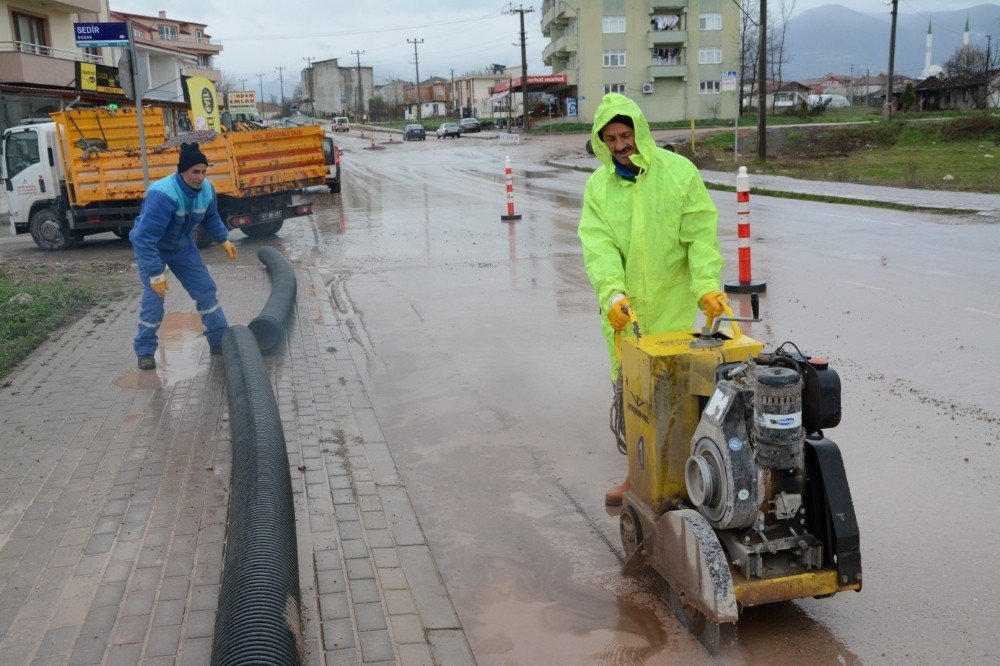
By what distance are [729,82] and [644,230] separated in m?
27.1

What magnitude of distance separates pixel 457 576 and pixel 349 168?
117 ft

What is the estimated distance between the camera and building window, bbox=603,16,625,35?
72.2m

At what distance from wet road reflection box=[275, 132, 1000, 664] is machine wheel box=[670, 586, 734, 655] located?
2.1 inches

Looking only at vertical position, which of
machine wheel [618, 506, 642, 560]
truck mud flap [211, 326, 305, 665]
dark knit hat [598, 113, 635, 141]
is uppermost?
dark knit hat [598, 113, 635, 141]

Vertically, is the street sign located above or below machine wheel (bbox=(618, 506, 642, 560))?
above

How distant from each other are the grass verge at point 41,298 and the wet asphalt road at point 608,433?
289 centimetres

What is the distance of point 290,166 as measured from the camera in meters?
17.6

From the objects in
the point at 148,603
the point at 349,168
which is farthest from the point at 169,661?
the point at 349,168

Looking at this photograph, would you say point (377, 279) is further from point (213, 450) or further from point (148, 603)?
point (148, 603)

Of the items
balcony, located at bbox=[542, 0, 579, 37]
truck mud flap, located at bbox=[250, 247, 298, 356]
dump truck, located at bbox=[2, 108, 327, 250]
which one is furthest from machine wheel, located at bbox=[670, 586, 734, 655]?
balcony, located at bbox=[542, 0, 579, 37]

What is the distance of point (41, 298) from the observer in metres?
10.8

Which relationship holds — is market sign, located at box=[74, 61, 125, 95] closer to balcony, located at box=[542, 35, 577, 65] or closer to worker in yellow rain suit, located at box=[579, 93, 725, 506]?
worker in yellow rain suit, located at box=[579, 93, 725, 506]

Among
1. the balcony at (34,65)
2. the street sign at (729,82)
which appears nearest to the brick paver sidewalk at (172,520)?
the street sign at (729,82)

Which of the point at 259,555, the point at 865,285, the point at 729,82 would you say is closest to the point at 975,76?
the point at 729,82
